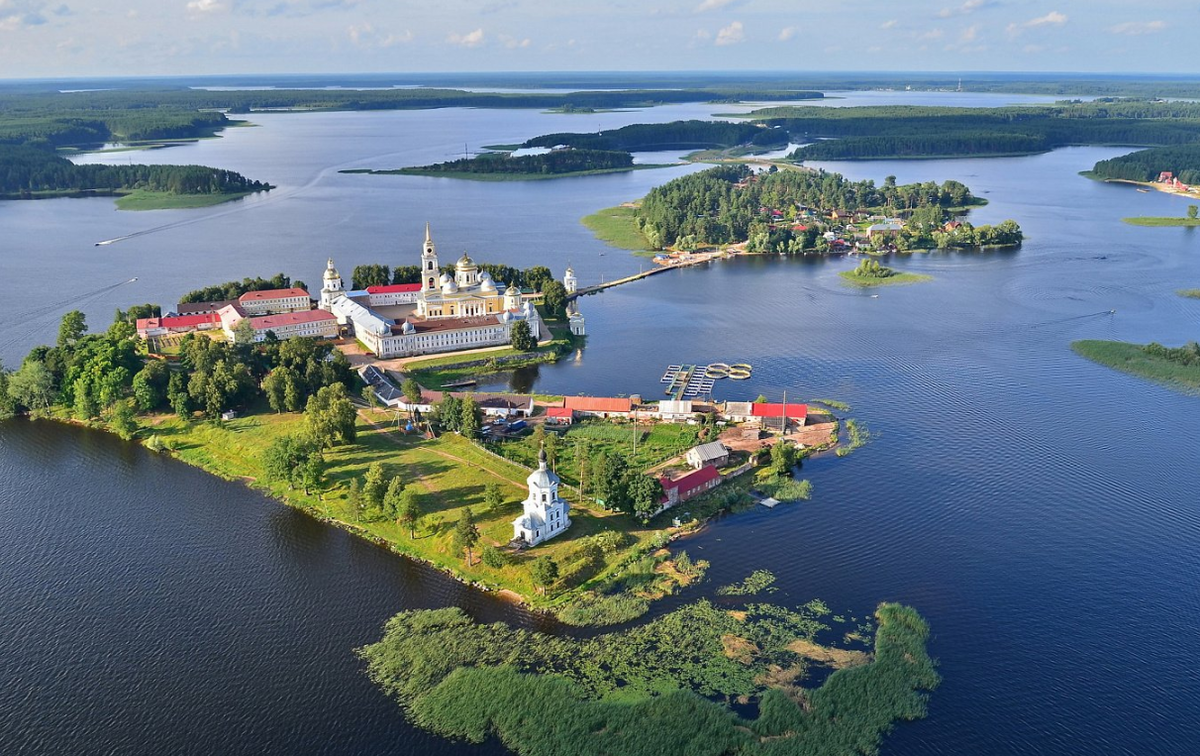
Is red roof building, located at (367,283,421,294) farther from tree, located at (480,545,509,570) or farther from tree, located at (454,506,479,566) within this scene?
tree, located at (480,545,509,570)

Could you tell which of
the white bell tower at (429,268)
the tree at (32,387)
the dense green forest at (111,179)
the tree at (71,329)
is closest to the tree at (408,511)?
the tree at (32,387)

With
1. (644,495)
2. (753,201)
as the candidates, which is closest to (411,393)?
(644,495)

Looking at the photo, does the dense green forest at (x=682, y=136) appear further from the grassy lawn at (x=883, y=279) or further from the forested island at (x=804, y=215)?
the grassy lawn at (x=883, y=279)

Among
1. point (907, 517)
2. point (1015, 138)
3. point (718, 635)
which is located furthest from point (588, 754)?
point (1015, 138)

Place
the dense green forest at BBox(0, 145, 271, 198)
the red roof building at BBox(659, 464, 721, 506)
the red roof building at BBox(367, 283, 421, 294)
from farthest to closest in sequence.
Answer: the dense green forest at BBox(0, 145, 271, 198) < the red roof building at BBox(367, 283, 421, 294) < the red roof building at BBox(659, 464, 721, 506)

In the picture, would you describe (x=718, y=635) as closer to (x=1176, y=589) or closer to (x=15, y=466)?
(x=1176, y=589)

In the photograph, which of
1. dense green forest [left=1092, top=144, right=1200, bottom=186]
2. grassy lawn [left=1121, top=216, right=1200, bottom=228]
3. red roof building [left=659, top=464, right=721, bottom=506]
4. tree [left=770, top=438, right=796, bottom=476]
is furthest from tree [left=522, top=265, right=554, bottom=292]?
dense green forest [left=1092, top=144, right=1200, bottom=186]
